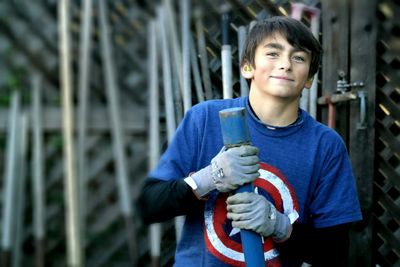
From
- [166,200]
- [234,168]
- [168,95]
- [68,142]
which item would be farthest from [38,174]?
[234,168]

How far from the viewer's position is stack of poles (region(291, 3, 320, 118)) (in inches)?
114

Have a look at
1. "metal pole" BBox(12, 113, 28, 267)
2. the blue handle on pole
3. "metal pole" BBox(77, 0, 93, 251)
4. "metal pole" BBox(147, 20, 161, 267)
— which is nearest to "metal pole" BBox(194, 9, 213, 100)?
"metal pole" BBox(147, 20, 161, 267)

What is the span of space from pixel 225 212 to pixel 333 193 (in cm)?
33

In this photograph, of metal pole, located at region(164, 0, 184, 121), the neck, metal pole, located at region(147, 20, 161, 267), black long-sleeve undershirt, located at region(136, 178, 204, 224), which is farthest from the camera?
metal pole, located at region(147, 20, 161, 267)

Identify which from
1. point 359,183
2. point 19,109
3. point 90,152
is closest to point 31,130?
point 19,109

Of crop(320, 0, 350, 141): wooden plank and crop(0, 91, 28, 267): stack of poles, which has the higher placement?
crop(320, 0, 350, 141): wooden plank

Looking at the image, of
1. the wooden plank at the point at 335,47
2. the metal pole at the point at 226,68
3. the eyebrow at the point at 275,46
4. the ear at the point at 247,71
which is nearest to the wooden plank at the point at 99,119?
the metal pole at the point at 226,68

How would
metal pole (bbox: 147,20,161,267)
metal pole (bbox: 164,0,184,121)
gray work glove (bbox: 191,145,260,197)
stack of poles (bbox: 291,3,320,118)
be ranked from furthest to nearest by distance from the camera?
metal pole (bbox: 147,20,161,267), metal pole (bbox: 164,0,184,121), stack of poles (bbox: 291,3,320,118), gray work glove (bbox: 191,145,260,197)

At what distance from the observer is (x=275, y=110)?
67.5 inches

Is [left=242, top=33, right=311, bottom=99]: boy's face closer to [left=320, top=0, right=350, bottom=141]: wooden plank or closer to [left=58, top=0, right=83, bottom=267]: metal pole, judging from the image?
[left=320, top=0, right=350, bottom=141]: wooden plank

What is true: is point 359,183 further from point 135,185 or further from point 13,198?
point 13,198

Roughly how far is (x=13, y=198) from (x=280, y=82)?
2.10 m

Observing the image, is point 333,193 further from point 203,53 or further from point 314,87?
point 203,53

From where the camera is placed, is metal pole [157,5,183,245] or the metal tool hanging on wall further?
metal pole [157,5,183,245]
